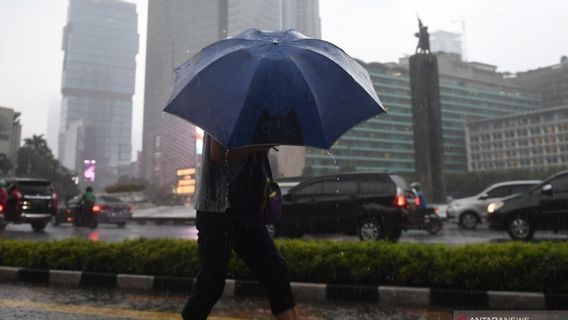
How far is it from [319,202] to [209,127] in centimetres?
856

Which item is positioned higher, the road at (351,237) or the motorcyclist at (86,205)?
the motorcyclist at (86,205)

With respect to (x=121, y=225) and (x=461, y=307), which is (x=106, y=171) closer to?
(x=121, y=225)

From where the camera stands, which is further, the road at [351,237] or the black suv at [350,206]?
the road at [351,237]

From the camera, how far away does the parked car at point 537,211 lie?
394 inches

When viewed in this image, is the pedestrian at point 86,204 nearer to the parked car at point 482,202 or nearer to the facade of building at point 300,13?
the facade of building at point 300,13

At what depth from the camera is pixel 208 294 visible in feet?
8.20

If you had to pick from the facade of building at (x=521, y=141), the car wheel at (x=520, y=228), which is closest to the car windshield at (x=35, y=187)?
the car wheel at (x=520, y=228)

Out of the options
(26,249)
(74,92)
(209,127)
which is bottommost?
(26,249)

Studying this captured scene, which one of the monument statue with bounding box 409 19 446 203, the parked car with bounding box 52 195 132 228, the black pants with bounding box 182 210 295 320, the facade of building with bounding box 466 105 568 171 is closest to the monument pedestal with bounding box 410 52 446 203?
the monument statue with bounding box 409 19 446 203

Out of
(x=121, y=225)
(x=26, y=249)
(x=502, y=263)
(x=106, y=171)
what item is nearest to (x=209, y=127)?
(x=502, y=263)

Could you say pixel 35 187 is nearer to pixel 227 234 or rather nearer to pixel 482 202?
pixel 227 234

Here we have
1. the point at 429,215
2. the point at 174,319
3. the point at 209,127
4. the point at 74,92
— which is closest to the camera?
the point at 209,127

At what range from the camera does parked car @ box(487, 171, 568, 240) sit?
10.0 meters

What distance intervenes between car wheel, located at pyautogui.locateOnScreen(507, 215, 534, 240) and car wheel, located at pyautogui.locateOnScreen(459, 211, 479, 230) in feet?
14.5
